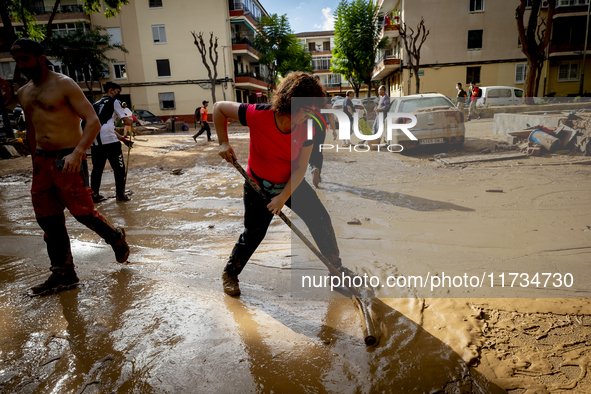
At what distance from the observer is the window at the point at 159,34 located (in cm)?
3025

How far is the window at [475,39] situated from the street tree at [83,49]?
25806mm

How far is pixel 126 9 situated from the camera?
30.2 meters

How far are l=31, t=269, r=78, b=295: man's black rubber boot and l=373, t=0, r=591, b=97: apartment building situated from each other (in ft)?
92.3

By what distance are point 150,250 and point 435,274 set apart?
2833mm

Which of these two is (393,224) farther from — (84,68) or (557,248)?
(84,68)

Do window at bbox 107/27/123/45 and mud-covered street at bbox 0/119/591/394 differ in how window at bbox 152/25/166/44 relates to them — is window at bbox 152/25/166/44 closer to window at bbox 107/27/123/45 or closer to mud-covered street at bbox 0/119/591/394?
window at bbox 107/27/123/45

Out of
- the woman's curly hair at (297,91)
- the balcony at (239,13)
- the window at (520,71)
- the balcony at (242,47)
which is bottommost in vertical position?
the woman's curly hair at (297,91)

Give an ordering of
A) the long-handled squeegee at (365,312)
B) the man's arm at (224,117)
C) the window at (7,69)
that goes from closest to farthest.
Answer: the long-handled squeegee at (365,312) → the man's arm at (224,117) → the window at (7,69)

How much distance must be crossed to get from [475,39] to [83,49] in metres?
28.1

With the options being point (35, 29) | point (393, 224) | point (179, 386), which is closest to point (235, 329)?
point (179, 386)

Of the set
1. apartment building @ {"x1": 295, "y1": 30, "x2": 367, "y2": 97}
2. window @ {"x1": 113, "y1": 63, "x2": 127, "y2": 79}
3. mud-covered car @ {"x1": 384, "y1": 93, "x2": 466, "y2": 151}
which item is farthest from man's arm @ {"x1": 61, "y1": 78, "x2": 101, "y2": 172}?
apartment building @ {"x1": 295, "y1": 30, "x2": 367, "y2": 97}

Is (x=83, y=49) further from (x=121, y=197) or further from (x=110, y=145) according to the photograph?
(x=121, y=197)

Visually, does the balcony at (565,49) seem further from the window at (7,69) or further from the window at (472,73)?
the window at (7,69)

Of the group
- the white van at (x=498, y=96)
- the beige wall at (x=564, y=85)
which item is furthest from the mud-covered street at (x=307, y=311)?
the beige wall at (x=564, y=85)
